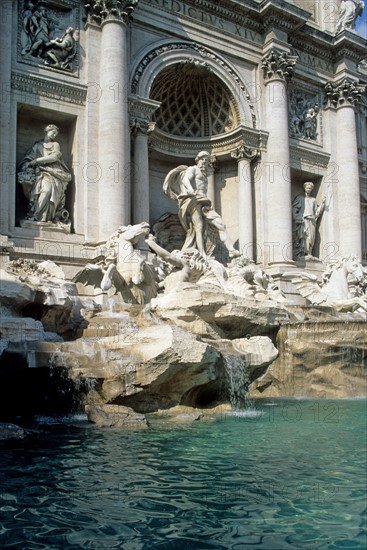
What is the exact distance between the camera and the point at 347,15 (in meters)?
21.8

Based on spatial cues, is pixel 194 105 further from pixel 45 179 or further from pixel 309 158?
pixel 45 179

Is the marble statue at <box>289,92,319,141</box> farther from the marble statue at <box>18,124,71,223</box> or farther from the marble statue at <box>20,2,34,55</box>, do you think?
the marble statue at <box>20,2,34,55</box>

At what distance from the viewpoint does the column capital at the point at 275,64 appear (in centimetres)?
1939

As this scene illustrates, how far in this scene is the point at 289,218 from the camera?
1902cm

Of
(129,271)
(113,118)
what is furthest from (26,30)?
(129,271)

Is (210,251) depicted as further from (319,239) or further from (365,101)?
(365,101)

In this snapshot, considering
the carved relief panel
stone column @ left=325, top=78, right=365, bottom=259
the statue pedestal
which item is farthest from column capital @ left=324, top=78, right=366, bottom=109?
the statue pedestal

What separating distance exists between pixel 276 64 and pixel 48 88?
7941 mm

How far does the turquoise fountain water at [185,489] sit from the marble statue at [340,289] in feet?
27.9

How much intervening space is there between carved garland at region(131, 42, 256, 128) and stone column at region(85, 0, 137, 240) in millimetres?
930

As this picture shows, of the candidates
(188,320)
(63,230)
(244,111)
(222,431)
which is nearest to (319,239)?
(244,111)

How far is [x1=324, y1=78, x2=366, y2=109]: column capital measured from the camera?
70.7 feet

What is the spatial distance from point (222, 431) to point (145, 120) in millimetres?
11748

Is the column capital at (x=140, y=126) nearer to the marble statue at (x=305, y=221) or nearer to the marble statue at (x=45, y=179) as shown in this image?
the marble statue at (x=45, y=179)
